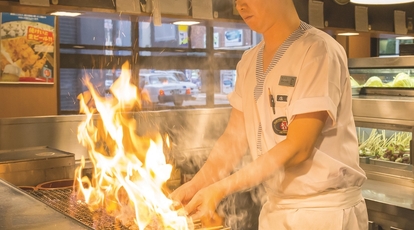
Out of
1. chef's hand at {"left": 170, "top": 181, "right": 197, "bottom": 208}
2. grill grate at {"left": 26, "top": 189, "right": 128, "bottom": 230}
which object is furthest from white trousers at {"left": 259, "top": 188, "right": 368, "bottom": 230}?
grill grate at {"left": 26, "top": 189, "right": 128, "bottom": 230}

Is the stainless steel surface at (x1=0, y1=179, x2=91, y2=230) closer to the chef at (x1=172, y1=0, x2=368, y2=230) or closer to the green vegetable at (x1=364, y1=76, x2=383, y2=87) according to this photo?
the chef at (x1=172, y1=0, x2=368, y2=230)

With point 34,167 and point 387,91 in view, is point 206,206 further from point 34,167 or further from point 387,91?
point 387,91

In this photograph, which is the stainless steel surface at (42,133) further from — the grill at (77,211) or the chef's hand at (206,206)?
the chef's hand at (206,206)

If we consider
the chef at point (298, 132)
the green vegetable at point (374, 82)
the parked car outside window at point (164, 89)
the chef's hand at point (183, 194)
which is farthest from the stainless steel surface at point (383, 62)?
the parked car outside window at point (164, 89)

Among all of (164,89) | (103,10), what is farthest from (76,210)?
(164,89)

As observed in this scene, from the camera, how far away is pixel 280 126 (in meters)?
1.86

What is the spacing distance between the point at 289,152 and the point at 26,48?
12.5 ft

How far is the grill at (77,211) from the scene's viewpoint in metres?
1.46

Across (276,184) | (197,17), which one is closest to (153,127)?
(197,17)

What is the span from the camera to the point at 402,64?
142 inches

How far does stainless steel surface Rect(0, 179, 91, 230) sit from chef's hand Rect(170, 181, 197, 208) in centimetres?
46

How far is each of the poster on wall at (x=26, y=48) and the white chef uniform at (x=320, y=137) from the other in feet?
11.4

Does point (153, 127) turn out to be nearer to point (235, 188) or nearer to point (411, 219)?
point (411, 219)

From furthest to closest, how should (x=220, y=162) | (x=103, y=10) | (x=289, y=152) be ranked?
1. (x=103, y=10)
2. (x=220, y=162)
3. (x=289, y=152)
